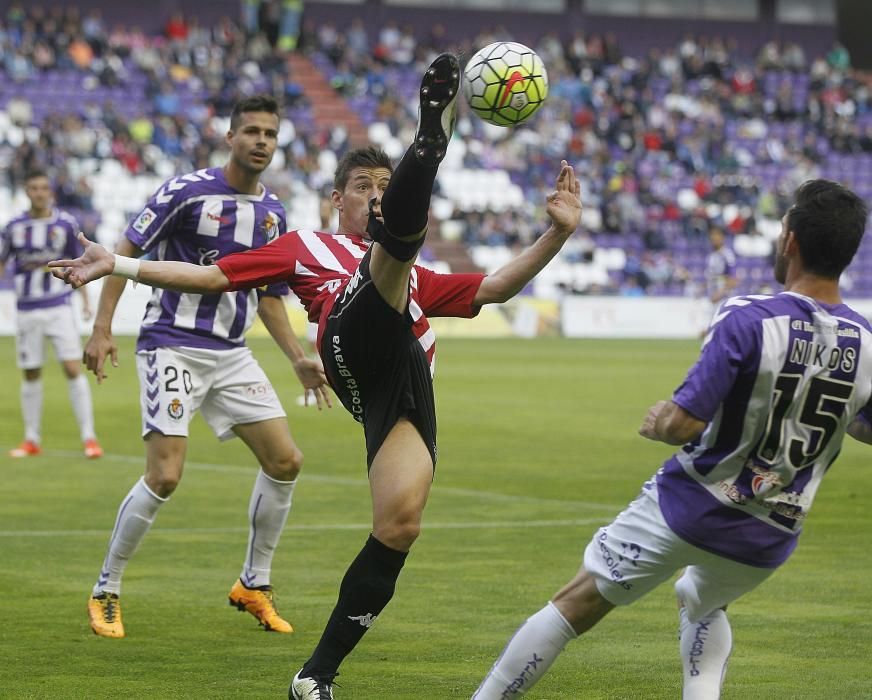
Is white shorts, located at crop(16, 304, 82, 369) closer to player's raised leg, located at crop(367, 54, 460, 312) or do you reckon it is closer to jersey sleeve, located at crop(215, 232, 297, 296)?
jersey sleeve, located at crop(215, 232, 297, 296)

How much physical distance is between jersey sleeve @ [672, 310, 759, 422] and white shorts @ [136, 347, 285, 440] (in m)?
3.49

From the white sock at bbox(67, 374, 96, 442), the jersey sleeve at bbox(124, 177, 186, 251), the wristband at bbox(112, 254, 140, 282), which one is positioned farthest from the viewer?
the white sock at bbox(67, 374, 96, 442)

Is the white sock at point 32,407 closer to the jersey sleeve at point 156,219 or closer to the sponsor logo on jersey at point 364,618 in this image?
the jersey sleeve at point 156,219

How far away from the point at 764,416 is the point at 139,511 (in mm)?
3673

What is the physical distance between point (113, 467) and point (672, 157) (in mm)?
33219

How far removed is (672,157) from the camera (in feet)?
146

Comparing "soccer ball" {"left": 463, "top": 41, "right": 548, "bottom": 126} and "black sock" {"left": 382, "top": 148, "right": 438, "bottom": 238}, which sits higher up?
"soccer ball" {"left": 463, "top": 41, "right": 548, "bottom": 126}

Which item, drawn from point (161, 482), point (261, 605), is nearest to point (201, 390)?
point (161, 482)

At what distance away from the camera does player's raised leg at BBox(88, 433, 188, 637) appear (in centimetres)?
720

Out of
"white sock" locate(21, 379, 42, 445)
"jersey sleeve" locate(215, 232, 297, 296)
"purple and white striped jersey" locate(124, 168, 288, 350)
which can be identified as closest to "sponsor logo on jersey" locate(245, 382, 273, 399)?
"purple and white striped jersey" locate(124, 168, 288, 350)

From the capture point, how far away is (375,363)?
5.58 metres

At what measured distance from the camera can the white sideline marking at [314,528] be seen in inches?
390

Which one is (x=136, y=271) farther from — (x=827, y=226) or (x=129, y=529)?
(x=827, y=226)

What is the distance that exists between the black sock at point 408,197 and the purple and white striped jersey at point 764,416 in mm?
1084
